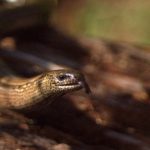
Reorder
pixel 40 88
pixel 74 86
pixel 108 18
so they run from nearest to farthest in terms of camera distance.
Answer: pixel 74 86
pixel 40 88
pixel 108 18

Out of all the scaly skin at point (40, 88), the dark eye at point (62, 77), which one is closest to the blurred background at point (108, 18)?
the scaly skin at point (40, 88)

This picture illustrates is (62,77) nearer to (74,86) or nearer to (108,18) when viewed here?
(74,86)

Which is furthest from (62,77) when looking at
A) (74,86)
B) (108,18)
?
(108,18)

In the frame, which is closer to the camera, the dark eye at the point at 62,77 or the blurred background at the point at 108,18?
the dark eye at the point at 62,77

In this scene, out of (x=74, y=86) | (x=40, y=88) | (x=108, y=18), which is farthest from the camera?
(x=108, y=18)

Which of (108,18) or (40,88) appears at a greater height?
(108,18)

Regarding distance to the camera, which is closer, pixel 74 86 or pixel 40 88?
pixel 74 86

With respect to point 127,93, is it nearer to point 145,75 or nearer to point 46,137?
point 145,75

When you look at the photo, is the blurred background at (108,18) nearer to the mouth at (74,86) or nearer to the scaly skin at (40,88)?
the scaly skin at (40,88)

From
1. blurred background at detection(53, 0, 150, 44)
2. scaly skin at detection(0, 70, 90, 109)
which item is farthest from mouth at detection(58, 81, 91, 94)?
blurred background at detection(53, 0, 150, 44)

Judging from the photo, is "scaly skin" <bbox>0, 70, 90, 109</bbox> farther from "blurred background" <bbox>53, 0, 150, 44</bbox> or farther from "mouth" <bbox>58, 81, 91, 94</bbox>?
"blurred background" <bbox>53, 0, 150, 44</bbox>
